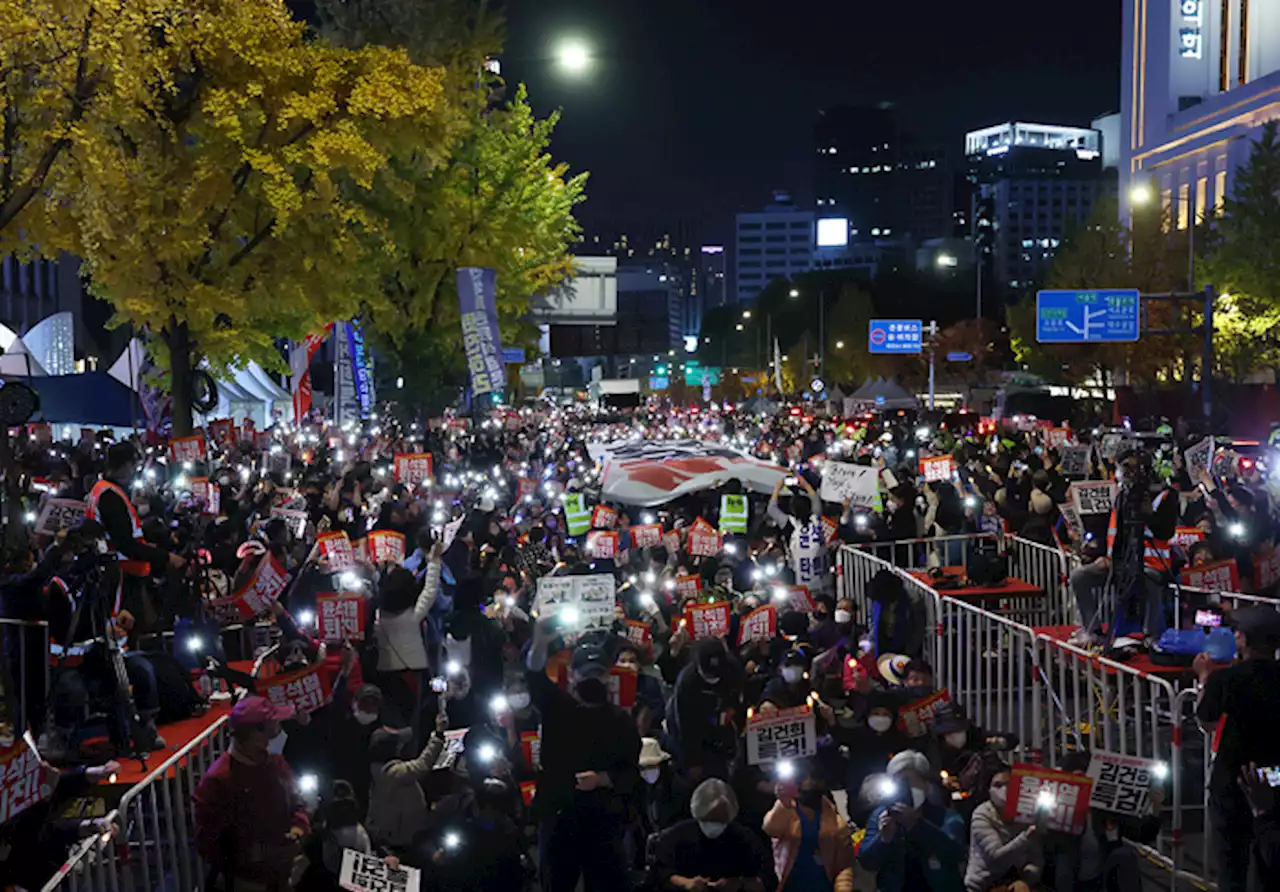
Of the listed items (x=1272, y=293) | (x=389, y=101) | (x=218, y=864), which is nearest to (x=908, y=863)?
(x=218, y=864)

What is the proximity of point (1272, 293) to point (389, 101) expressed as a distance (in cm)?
3190

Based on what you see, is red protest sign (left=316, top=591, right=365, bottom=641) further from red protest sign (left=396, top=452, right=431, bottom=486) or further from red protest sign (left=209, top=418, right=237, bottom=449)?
red protest sign (left=209, top=418, right=237, bottom=449)

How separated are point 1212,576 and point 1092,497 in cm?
328

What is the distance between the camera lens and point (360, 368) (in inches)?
1135

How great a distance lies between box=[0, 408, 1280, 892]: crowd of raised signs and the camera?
6.25m

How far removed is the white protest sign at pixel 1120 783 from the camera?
21.5ft

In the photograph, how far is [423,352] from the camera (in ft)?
95.5

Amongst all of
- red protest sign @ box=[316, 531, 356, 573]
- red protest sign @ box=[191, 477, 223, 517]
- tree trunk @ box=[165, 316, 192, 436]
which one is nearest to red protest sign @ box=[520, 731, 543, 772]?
red protest sign @ box=[316, 531, 356, 573]

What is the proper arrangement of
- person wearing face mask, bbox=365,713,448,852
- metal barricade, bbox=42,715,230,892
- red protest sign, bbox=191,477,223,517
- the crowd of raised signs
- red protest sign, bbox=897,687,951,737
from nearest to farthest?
metal barricade, bbox=42,715,230,892 < the crowd of raised signs < person wearing face mask, bbox=365,713,448,852 < red protest sign, bbox=897,687,951,737 < red protest sign, bbox=191,477,223,517

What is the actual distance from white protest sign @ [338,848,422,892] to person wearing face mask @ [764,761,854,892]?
1795mm

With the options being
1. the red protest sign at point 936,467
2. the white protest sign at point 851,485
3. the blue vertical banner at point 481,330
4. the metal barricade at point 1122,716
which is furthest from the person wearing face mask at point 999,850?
the blue vertical banner at point 481,330

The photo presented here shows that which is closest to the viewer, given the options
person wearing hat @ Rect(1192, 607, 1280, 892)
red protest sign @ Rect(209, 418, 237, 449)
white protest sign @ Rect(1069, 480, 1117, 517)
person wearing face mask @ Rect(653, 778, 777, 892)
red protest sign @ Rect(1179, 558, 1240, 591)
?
person wearing face mask @ Rect(653, 778, 777, 892)

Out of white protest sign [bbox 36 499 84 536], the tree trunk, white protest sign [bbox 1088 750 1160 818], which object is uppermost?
the tree trunk

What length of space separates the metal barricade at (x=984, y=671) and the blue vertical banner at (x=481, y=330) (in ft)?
42.6
